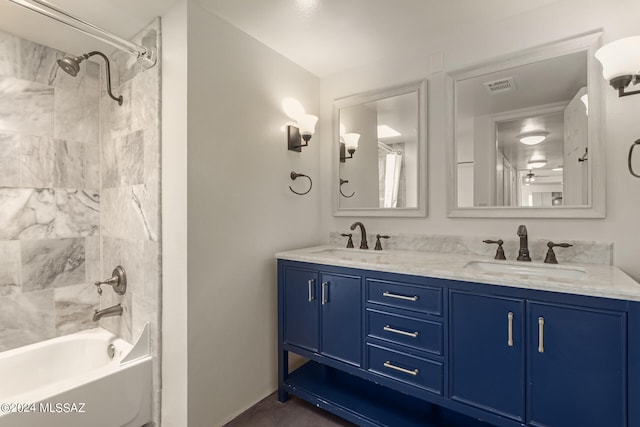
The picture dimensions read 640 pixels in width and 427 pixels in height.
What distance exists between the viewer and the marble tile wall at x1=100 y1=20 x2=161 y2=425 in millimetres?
1772

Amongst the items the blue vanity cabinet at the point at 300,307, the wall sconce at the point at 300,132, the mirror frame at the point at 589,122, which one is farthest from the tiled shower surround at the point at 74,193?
the mirror frame at the point at 589,122

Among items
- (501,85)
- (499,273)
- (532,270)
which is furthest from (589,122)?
(499,273)

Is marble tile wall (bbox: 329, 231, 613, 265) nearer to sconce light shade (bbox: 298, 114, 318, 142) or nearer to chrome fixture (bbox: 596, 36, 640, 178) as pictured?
chrome fixture (bbox: 596, 36, 640, 178)

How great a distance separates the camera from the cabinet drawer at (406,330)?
57.4 inches

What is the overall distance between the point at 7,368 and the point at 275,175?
1.98 metres

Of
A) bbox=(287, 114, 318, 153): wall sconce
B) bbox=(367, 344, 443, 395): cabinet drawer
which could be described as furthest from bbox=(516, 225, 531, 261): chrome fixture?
bbox=(287, 114, 318, 153): wall sconce

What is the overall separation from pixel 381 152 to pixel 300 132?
24.7 inches

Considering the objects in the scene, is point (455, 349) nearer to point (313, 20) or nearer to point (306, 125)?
point (306, 125)

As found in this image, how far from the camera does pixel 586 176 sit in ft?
5.24

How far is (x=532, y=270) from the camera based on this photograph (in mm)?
1600

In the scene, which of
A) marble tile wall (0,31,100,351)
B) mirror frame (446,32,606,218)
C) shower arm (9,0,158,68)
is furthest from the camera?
marble tile wall (0,31,100,351)

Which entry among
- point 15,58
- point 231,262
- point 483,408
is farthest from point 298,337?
point 15,58

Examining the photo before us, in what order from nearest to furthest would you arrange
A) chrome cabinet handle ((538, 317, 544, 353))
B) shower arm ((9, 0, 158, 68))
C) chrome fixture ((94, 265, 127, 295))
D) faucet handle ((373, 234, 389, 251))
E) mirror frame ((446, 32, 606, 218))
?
chrome cabinet handle ((538, 317, 544, 353)), shower arm ((9, 0, 158, 68)), mirror frame ((446, 32, 606, 218)), chrome fixture ((94, 265, 127, 295)), faucet handle ((373, 234, 389, 251))

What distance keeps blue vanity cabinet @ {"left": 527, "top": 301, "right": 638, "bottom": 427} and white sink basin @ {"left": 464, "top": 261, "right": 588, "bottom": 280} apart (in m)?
0.27
